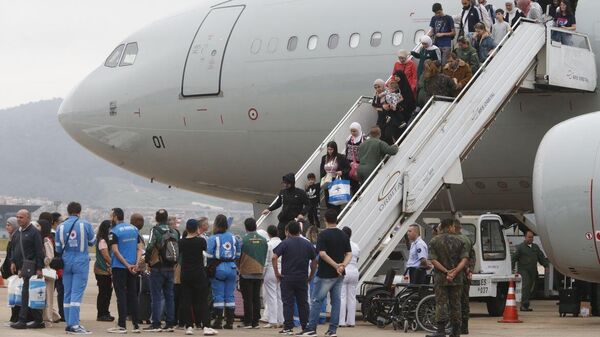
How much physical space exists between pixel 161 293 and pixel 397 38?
6.55 meters

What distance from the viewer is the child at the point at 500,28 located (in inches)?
715

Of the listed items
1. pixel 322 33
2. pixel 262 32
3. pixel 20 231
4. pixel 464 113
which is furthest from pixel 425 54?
pixel 20 231

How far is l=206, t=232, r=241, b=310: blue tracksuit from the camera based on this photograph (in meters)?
15.2

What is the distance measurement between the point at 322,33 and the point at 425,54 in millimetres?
3149

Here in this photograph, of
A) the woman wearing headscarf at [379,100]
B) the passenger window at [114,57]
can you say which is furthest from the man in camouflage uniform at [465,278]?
the passenger window at [114,57]

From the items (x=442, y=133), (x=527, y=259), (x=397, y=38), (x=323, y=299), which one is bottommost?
(x=323, y=299)

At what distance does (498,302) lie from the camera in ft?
60.4

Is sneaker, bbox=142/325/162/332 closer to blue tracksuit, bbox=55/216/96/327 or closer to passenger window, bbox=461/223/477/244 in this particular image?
blue tracksuit, bbox=55/216/96/327

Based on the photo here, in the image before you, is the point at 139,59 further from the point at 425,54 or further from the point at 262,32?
the point at 425,54

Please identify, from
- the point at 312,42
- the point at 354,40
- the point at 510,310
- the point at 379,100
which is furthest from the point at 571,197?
the point at 312,42

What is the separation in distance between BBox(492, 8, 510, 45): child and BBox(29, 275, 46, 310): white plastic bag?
24.7 ft

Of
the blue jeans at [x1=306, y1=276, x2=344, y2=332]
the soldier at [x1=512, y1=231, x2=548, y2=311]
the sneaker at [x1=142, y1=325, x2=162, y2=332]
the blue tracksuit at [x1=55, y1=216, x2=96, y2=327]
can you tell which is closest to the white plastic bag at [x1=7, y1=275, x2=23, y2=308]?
the blue tracksuit at [x1=55, y1=216, x2=96, y2=327]

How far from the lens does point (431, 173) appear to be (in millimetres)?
16984

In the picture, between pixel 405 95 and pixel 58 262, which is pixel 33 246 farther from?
pixel 405 95
